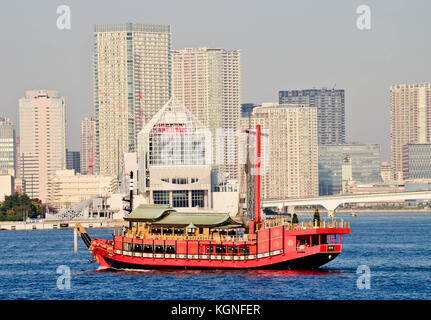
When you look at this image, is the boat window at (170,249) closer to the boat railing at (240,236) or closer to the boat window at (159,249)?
the boat window at (159,249)

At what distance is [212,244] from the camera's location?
7425 cm

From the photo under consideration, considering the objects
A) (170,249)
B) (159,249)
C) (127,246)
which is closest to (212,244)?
(170,249)

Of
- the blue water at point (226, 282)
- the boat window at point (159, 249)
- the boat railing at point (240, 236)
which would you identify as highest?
the boat railing at point (240, 236)

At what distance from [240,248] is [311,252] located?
555 centimetres

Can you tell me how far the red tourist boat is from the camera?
7238 cm

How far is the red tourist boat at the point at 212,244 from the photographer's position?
237ft

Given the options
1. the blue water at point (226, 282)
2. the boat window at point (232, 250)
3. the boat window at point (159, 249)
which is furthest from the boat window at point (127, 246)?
the boat window at point (232, 250)

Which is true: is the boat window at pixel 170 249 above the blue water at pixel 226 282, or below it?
above

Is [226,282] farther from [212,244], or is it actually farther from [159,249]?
[159,249]

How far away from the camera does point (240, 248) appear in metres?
74.0
